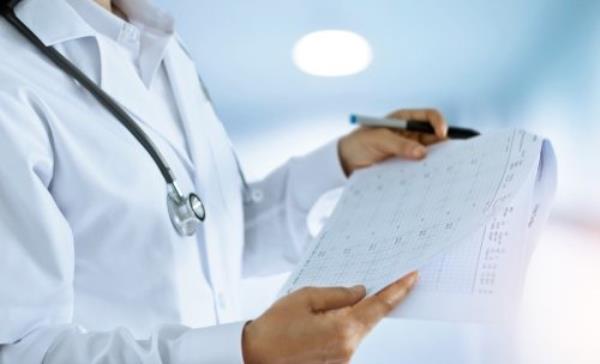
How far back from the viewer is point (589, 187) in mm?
953

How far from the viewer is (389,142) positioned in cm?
87

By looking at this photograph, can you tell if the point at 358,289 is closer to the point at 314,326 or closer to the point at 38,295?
the point at 314,326

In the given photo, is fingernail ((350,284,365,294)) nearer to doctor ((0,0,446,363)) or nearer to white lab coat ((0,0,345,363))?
doctor ((0,0,446,363))

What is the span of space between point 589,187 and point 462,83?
15.4 inches

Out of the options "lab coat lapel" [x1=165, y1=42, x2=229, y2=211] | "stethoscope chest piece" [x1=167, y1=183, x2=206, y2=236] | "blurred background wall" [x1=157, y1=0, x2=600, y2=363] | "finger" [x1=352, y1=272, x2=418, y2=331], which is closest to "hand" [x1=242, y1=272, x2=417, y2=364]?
"finger" [x1=352, y1=272, x2=418, y2=331]

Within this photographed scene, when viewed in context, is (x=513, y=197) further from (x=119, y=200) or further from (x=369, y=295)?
(x=119, y=200)

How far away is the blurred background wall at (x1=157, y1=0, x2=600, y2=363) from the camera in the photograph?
89cm

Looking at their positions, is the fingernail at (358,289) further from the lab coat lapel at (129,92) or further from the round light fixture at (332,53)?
the round light fixture at (332,53)

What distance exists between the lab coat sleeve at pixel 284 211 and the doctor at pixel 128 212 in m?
0.01

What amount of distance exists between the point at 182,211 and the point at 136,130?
4.2 inches

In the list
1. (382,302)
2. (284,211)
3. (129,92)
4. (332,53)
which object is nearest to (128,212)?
(129,92)

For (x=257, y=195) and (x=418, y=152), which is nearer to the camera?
(x=418, y=152)

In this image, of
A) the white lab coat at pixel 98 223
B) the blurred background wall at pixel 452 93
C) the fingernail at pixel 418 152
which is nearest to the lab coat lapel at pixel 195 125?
the white lab coat at pixel 98 223

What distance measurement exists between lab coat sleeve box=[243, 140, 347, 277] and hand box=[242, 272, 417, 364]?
1.41ft
